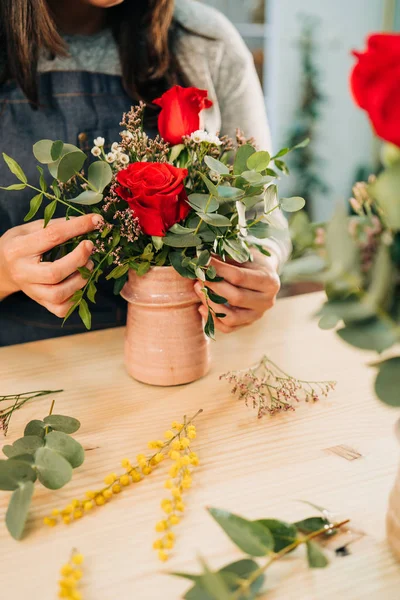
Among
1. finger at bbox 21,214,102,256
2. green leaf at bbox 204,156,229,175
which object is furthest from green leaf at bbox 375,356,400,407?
finger at bbox 21,214,102,256

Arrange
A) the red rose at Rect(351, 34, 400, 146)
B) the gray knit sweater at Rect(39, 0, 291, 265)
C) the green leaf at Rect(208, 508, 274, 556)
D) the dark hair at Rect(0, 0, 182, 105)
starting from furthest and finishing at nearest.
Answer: the gray knit sweater at Rect(39, 0, 291, 265) → the dark hair at Rect(0, 0, 182, 105) → the green leaf at Rect(208, 508, 274, 556) → the red rose at Rect(351, 34, 400, 146)

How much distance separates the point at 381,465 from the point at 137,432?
1.09 feet

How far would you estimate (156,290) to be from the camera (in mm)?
903

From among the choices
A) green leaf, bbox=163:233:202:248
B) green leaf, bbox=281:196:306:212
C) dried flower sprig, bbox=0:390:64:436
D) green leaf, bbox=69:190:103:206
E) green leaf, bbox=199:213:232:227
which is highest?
green leaf, bbox=69:190:103:206

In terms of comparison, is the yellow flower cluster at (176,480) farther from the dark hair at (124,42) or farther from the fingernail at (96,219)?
the dark hair at (124,42)

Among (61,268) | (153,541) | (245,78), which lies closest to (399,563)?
(153,541)

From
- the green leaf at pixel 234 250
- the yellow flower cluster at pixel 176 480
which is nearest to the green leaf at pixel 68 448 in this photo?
the yellow flower cluster at pixel 176 480

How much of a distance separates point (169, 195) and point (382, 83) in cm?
40

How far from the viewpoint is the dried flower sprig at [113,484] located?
0.66m

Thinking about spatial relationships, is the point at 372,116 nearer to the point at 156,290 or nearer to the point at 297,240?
the point at 297,240

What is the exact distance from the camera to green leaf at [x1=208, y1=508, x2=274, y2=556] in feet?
1.75

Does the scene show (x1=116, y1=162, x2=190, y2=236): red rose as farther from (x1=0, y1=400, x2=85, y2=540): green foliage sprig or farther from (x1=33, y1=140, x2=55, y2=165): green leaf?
(x1=0, y1=400, x2=85, y2=540): green foliage sprig

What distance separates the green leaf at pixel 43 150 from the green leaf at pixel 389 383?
556mm

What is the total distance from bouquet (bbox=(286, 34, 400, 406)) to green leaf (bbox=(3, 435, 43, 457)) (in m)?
0.41
